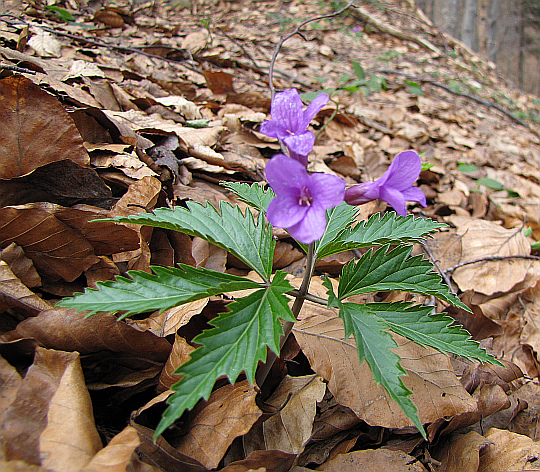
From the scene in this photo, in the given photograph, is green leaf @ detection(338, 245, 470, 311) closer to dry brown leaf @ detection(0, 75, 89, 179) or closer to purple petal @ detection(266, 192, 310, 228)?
purple petal @ detection(266, 192, 310, 228)

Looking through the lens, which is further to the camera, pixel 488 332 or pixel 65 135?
pixel 488 332

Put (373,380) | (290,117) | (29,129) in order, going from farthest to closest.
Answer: (29,129) < (373,380) < (290,117)

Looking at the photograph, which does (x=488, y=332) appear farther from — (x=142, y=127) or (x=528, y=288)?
(x=142, y=127)

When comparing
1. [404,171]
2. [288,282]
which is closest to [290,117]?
[404,171]

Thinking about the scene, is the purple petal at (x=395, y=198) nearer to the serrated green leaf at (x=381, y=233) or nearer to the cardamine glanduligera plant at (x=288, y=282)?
the cardamine glanduligera plant at (x=288, y=282)

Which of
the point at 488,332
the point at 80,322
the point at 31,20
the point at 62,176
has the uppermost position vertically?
the point at 31,20

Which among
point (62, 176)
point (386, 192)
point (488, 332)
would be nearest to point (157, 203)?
point (62, 176)

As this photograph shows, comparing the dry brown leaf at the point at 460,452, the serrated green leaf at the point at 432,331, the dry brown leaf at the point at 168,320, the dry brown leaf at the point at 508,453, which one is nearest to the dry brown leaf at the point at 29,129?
the dry brown leaf at the point at 168,320

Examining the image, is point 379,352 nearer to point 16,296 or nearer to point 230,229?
point 230,229
